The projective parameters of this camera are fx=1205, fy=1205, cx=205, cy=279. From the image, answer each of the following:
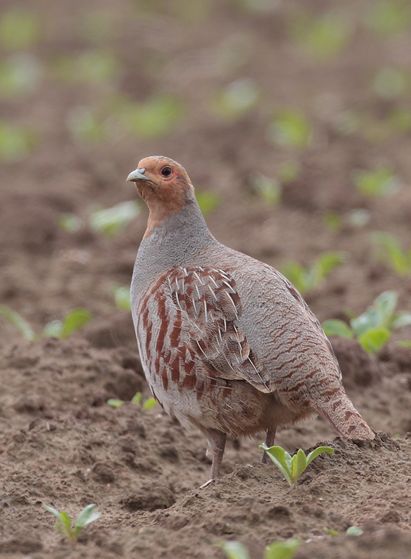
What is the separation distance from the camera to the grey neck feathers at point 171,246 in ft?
16.2

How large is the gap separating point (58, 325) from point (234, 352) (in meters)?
2.08

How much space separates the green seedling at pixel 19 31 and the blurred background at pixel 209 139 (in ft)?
0.12

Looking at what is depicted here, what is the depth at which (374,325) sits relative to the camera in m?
5.94

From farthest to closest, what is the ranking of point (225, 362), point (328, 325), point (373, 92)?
point (373, 92) → point (328, 325) → point (225, 362)

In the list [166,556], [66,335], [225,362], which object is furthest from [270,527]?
[66,335]

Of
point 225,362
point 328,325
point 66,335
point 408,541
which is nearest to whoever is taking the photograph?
point 408,541

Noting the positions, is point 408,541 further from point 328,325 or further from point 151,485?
point 328,325

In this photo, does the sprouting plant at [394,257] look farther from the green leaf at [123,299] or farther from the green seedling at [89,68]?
the green seedling at [89,68]

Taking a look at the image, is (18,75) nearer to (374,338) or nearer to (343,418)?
(374,338)

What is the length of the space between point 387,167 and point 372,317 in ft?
12.3

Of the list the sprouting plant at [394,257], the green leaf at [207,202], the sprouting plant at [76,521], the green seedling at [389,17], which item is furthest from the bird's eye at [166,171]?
the green seedling at [389,17]

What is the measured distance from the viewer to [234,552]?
3314 mm

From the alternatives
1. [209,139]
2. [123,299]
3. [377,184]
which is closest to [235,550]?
[123,299]

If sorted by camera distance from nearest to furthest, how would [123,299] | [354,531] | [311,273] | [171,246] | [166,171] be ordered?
1. [354,531]
2. [171,246]
3. [166,171]
4. [123,299]
5. [311,273]
